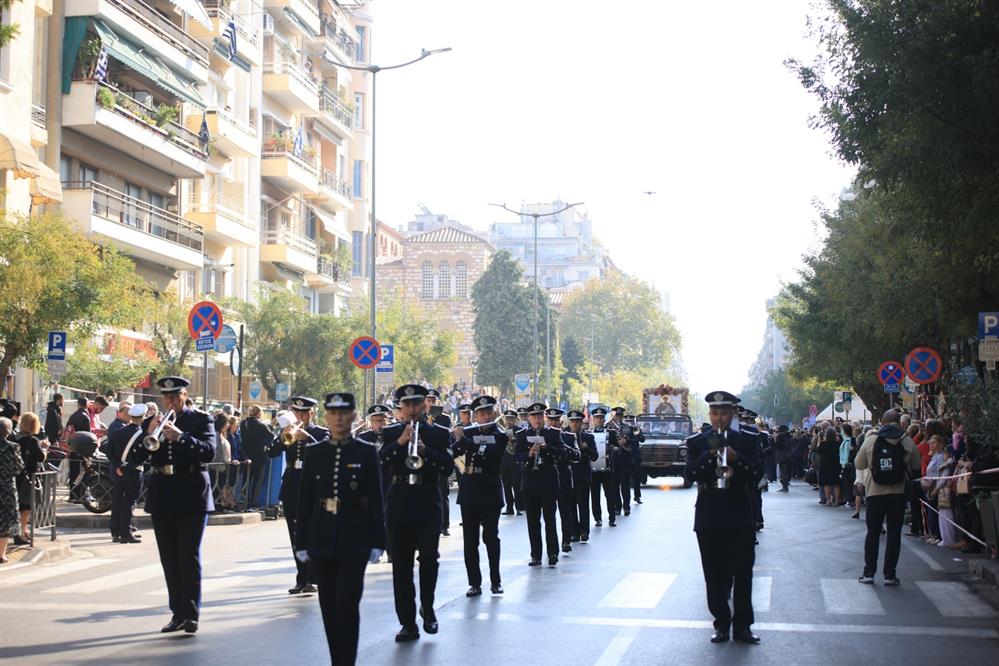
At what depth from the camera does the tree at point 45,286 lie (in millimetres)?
24641

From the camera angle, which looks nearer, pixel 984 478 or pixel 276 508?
pixel 984 478

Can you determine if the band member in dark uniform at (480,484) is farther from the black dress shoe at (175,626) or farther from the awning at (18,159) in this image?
the awning at (18,159)

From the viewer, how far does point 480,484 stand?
13742 millimetres

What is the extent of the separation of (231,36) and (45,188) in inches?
630

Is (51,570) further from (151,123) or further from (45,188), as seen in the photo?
(151,123)

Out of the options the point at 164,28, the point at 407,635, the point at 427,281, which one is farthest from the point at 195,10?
the point at 427,281

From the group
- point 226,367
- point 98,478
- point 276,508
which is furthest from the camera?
point 226,367

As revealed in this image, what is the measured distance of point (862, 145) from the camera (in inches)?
667

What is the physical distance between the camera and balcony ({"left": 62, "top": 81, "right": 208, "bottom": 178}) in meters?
35.2

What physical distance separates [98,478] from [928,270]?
48.6 ft

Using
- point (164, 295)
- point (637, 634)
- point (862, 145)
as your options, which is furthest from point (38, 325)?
point (637, 634)

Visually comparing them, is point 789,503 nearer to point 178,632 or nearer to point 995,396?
point 995,396

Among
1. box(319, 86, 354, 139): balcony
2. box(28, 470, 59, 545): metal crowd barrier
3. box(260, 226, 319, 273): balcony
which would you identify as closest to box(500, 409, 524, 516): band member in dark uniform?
box(28, 470, 59, 545): metal crowd barrier

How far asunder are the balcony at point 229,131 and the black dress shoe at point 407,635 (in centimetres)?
3455
